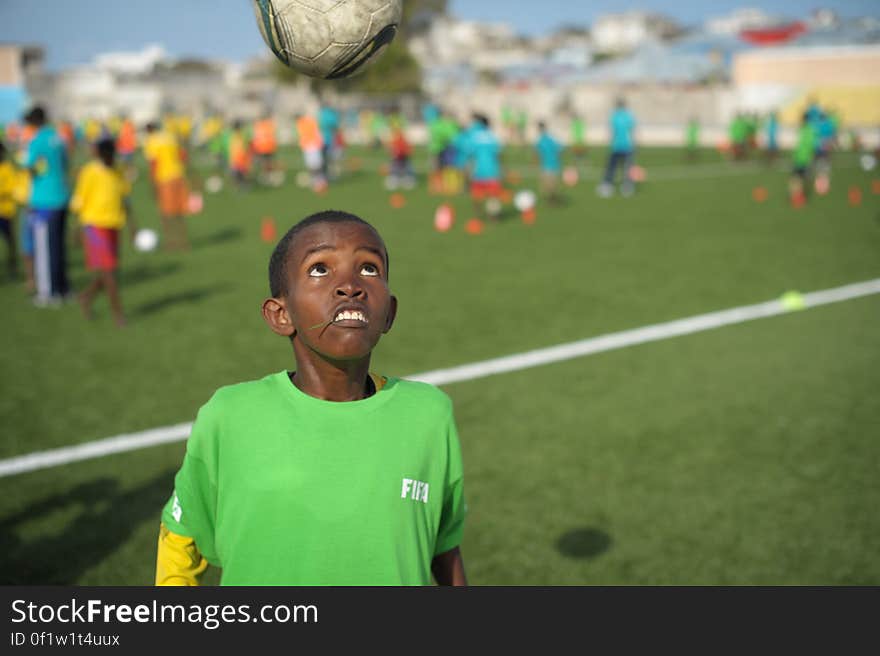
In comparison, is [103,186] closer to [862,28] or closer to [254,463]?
[254,463]

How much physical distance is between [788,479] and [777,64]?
56.8 m

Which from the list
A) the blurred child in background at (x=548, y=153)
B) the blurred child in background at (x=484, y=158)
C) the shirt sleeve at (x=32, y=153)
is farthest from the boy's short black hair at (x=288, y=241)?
the blurred child in background at (x=548, y=153)

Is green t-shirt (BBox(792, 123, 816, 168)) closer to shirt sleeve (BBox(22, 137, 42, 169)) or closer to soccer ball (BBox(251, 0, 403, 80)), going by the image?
shirt sleeve (BBox(22, 137, 42, 169))

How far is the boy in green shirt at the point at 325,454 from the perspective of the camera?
6.66 feet

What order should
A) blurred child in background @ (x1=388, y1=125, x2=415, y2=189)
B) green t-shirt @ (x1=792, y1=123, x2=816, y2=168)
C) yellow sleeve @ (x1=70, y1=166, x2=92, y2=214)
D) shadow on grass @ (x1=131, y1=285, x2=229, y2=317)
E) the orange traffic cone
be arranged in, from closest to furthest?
yellow sleeve @ (x1=70, y1=166, x2=92, y2=214) < shadow on grass @ (x1=131, y1=285, x2=229, y2=317) < the orange traffic cone < green t-shirt @ (x1=792, y1=123, x2=816, y2=168) < blurred child in background @ (x1=388, y1=125, x2=415, y2=189)

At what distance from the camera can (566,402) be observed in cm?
669

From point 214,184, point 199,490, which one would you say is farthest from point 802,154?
point 199,490

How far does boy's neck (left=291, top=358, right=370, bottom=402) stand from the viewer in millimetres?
2150

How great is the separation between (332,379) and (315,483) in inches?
10.6

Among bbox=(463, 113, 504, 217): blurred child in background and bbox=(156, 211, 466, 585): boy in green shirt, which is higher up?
bbox=(463, 113, 504, 217): blurred child in background

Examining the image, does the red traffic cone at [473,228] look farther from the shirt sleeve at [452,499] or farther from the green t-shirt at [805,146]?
the shirt sleeve at [452,499]

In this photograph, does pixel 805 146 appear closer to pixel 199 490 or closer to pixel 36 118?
pixel 36 118

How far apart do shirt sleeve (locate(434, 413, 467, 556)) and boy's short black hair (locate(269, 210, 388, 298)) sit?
0.46 metres

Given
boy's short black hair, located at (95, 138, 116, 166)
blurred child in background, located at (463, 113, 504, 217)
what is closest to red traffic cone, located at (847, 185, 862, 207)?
blurred child in background, located at (463, 113, 504, 217)
